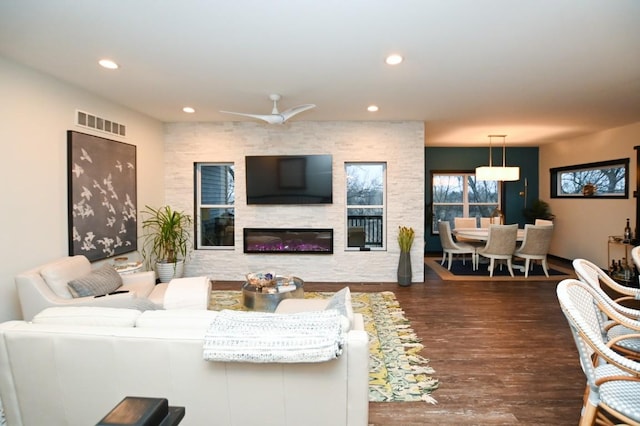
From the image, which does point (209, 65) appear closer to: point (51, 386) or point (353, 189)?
point (51, 386)

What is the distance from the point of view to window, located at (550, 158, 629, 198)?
247 inches

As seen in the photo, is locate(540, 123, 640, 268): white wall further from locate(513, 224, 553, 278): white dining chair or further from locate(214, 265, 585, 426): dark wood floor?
locate(214, 265, 585, 426): dark wood floor

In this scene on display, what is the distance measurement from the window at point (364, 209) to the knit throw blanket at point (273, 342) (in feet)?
14.2

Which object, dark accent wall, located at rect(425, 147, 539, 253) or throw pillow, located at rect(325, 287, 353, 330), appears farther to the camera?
dark accent wall, located at rect(425, 147, 539, 253)

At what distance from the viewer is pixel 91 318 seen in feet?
5.91

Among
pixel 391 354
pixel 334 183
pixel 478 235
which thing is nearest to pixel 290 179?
pixel 334 183

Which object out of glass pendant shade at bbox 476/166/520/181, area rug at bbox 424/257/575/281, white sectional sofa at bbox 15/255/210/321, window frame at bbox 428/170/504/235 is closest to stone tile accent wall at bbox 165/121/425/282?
area rug at bbox 424/257/575/281

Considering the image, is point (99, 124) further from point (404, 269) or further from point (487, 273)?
point (487, 273)

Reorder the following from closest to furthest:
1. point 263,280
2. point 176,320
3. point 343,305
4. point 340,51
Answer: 1. point 176,320
2. point 343,305
3. point 340,51
4. point 263,280

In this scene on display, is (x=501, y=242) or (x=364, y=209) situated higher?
(x=364, y=209)

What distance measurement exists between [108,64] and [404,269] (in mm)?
4654

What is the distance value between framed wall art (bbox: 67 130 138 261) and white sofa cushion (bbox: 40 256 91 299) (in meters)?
0.48

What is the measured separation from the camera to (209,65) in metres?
3.30

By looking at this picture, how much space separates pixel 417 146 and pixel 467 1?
3.53m
